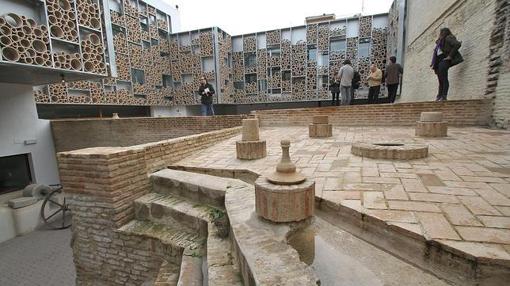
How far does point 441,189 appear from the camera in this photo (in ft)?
7.45

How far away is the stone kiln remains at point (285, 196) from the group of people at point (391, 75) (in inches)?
263

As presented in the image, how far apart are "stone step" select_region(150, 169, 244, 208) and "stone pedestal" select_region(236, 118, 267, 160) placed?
0.92 meters

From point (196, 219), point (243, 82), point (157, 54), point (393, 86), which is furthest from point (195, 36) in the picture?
point (196, 219)

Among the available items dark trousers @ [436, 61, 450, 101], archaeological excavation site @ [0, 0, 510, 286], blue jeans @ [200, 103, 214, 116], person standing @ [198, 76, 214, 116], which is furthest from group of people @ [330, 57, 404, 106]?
blue jeans @ [200, 103, 214, 116]

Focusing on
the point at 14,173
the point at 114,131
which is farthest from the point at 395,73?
the point at 14,173

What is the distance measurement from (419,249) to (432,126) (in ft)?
14.4

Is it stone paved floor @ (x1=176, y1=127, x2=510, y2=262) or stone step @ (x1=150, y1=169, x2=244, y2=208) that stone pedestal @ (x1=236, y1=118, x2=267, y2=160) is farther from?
stone step @ (x1=150, y1=169, x2=244, y2=208)

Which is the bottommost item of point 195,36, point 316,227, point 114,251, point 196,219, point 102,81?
point 114,251

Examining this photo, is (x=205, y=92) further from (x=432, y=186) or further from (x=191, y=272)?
(x=432, y=186)

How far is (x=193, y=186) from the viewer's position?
2.97 metres

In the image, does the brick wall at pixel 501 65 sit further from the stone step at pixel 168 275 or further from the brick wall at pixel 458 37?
the stone step at pixel 168 275

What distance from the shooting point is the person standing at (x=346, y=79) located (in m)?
8.38

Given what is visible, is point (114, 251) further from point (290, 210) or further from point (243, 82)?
point (243, 82)

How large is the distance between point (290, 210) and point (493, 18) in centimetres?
691
